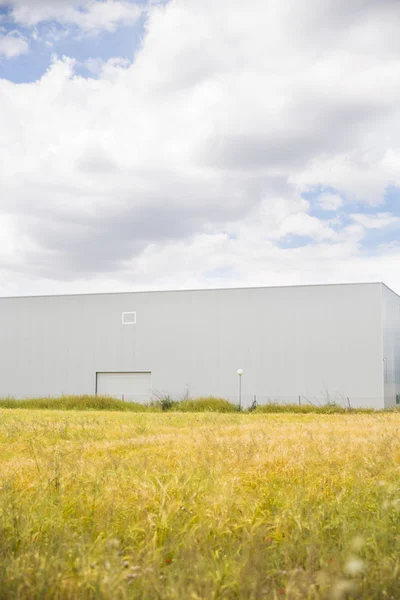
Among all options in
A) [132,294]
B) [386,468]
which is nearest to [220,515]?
[386,468]

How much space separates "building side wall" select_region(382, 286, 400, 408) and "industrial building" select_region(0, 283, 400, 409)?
5 cm

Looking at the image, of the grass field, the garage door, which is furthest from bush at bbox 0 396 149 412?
the grass field

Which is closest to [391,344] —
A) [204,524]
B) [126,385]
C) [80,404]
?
[126,385]

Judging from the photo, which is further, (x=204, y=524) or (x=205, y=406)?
(x=205, y=406)

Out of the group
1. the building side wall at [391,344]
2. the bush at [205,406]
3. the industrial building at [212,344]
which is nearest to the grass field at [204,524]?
the bush at [205,406]

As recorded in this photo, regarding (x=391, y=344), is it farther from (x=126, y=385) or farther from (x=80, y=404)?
(x=80, y=404)

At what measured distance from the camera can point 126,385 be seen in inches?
1283

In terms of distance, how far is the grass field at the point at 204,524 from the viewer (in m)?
3.13

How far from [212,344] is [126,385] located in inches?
200

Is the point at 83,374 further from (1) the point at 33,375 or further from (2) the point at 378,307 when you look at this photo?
(2) the point at 378,307

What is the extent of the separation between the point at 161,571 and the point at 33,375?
32012mm

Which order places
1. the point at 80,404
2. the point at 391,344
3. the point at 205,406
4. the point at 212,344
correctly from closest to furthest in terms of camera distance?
the point at 80,404 → the point at 205,406 → the point at 212,344 → the point at 391,344

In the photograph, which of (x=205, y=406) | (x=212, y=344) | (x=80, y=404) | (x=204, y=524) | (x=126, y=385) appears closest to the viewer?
(x=204, y=524)

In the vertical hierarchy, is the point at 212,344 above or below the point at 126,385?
above
